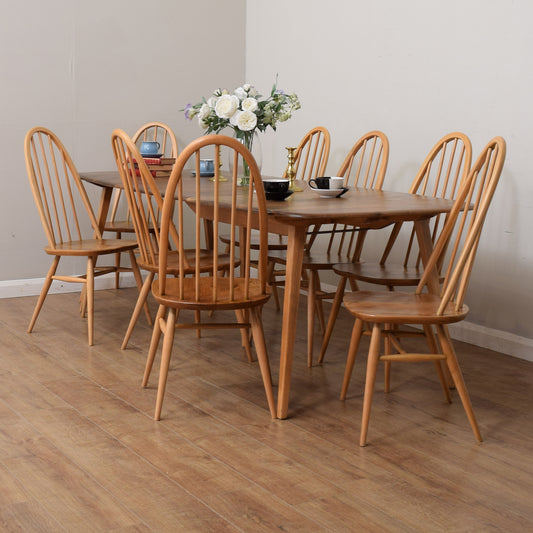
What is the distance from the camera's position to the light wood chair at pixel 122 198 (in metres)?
3.91

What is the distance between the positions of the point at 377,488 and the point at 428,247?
3.23 feet

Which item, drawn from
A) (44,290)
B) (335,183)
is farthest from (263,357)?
(44,290)

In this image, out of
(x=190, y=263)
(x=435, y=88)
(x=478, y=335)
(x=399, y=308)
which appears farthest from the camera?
(x=435, y=88)

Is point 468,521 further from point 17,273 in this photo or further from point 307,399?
point 17,273

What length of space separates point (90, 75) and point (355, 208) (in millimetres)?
2463

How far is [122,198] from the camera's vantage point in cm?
442

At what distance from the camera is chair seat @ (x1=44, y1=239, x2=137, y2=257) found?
10.8 feet

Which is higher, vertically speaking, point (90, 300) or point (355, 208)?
point (355, 208)

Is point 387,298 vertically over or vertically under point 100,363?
over

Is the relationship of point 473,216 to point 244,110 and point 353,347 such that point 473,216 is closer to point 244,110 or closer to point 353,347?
point 353,347

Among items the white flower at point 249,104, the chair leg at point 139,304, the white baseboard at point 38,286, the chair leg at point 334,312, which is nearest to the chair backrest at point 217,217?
the chair leg at point 139,304

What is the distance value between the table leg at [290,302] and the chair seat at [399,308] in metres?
0.18

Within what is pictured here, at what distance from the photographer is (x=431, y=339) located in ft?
8.47

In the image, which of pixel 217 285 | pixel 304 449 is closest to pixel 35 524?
Result: pixel 304 449
